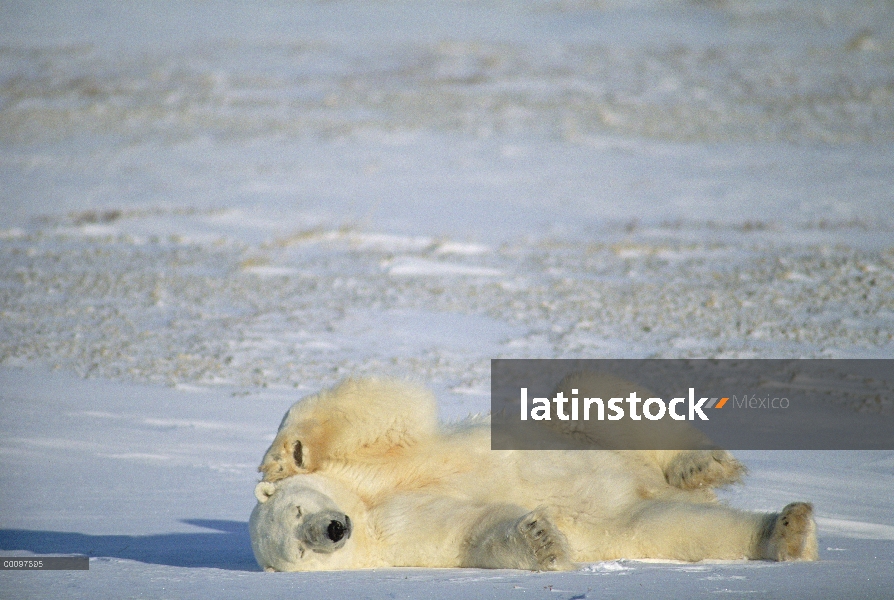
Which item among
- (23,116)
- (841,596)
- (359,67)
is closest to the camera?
(841,596)

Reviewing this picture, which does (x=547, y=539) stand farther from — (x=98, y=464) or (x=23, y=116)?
(x=23, y=116)

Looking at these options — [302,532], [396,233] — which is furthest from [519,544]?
[396,233]

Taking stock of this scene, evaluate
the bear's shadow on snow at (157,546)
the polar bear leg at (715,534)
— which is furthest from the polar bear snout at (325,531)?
the polar bear leg at (715,534)

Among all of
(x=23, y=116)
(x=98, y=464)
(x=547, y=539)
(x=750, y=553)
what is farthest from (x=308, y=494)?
(x=23, y=116)

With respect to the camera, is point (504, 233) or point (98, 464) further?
point (504, 233)

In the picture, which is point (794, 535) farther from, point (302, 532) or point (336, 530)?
point (302, 532)

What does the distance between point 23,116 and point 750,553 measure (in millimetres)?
17339

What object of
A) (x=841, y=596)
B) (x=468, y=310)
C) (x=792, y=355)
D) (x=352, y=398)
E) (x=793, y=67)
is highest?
(x=793, y=67)

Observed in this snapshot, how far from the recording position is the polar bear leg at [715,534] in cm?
311

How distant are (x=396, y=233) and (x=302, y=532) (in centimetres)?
835

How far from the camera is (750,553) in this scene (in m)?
3.23

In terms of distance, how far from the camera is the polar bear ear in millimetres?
3244

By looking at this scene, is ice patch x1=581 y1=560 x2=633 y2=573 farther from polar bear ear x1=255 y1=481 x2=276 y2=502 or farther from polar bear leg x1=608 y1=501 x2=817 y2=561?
polar bear ear x1=255 y1=481 x2=276 y2=502

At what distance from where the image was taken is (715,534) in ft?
10.8
